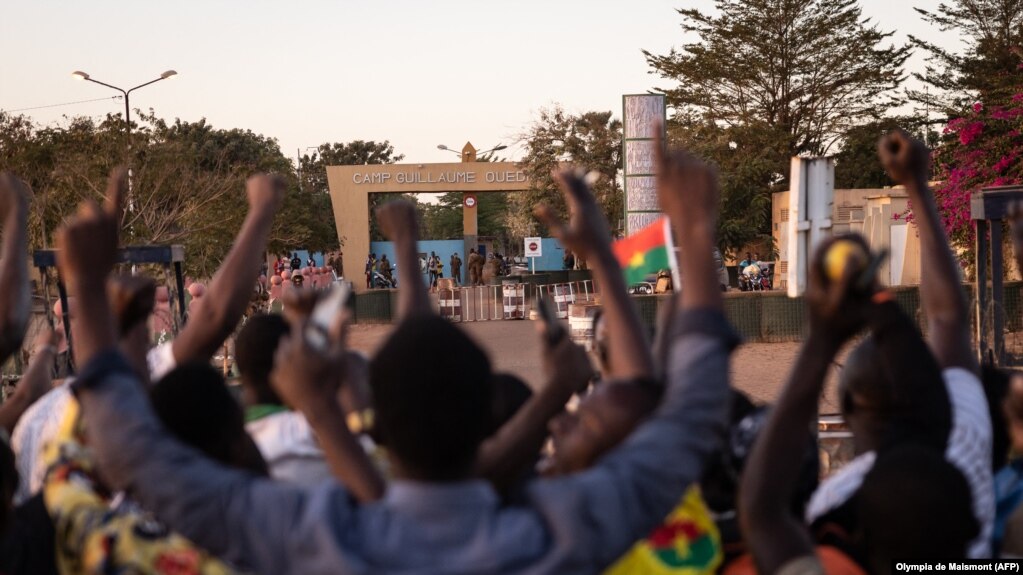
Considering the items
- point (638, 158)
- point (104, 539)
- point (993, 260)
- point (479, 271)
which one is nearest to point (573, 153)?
point (479, 271)

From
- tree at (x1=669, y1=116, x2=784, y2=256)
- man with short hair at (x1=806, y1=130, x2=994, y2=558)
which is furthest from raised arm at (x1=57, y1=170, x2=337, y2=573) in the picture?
tree at (x1=669, y1=116, x2=784, y2=256)

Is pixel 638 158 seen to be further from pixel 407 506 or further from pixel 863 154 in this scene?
pixel 863 154

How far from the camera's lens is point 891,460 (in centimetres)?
230

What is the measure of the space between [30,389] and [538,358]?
15.1m

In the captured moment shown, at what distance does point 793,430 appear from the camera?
2.04 metres

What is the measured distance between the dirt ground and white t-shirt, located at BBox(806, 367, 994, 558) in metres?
7.10

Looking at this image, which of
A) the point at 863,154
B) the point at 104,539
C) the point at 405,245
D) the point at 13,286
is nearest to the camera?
the point at 104,539

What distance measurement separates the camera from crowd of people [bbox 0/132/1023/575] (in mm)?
1783

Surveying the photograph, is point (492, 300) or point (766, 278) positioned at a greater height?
point (766, 278)

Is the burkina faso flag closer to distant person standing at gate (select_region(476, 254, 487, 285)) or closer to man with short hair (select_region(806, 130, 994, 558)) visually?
man with short hair (select_region(806, 130, 994, 558))

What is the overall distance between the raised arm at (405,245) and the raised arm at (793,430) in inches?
46.9

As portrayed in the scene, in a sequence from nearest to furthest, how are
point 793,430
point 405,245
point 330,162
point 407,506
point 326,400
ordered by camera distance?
point 407,506 → point 326,400 → point 793,430 → point 405,245 → point 330,162

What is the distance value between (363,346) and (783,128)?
25.1 m

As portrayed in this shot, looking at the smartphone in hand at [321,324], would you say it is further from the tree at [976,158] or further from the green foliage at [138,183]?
the green foliage at [138,183]
